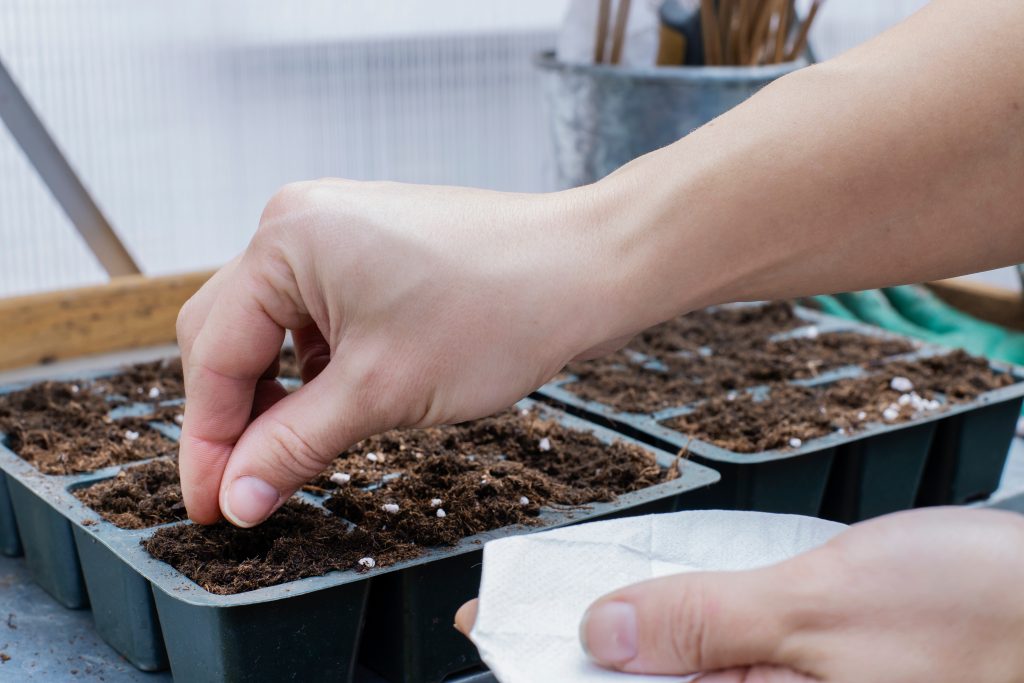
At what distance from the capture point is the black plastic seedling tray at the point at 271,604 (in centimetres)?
73

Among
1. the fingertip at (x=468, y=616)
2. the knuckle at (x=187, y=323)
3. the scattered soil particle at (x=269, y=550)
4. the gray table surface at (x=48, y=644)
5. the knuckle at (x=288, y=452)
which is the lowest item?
the gray table surface at (x=48, y=644)

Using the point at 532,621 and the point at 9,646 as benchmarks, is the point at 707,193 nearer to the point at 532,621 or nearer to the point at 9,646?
the point at 532,621

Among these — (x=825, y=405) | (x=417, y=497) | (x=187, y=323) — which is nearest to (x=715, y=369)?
(x=825, y=405)

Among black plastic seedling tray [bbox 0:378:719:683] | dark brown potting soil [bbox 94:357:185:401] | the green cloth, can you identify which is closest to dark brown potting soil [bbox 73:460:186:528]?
black plastic seedling tray [bbox 0:378:719:683]

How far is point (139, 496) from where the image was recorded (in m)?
0.91

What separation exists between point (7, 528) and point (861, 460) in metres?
0.80

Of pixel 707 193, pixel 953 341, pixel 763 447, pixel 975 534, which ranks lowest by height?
pixel 953 341

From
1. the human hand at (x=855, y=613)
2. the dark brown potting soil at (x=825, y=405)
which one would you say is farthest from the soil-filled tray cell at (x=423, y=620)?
the dark brown potting soil at (x=825, y=405)

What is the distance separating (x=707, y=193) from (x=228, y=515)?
382 mm

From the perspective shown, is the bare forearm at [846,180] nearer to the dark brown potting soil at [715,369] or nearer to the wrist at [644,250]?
the wrist at [644,250]

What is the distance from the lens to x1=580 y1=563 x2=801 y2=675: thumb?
58 centimetres

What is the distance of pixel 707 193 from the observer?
0.73 metres

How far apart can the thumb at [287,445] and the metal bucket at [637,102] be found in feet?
2.87

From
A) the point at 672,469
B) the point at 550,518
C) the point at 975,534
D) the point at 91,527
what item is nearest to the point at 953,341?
the point at 672,469
